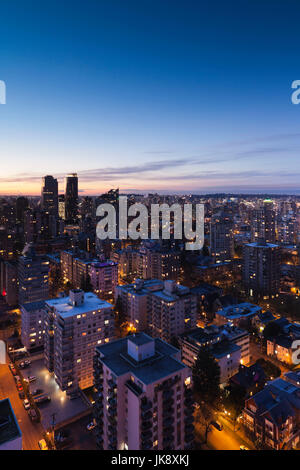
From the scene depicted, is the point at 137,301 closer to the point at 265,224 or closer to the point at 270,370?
the point at 270,370

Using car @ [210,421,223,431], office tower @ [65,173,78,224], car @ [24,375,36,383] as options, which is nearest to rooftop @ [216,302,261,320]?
car @ [210,421,223,431]

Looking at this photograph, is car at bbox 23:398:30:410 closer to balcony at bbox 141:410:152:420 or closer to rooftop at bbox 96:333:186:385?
rooftop at bbox 96:333:186:385

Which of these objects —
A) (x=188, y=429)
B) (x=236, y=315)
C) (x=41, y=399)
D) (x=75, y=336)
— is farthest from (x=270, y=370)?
(x=41, y=399)

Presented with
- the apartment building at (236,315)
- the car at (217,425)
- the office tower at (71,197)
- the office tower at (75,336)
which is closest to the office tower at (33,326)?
the office tower at (75,336)

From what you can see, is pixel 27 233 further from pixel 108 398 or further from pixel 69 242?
pixel 108 398


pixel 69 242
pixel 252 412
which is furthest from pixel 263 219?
pixel 252 412

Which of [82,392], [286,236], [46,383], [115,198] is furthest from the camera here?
[115,198]
